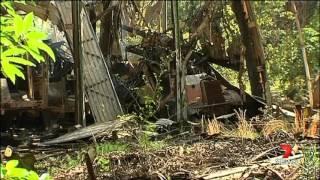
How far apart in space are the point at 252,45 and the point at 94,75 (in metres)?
3.73

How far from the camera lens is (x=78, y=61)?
1053 centimetres

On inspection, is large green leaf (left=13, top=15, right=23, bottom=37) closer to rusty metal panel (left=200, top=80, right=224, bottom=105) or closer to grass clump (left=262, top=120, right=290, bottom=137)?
grass clump (left=262, top=120, right=290, bottom=137)

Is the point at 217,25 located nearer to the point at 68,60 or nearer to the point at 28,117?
the point at 68,60

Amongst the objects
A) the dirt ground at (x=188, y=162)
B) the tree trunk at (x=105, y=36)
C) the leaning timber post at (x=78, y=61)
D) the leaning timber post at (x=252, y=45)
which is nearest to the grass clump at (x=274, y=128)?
the dirt ground at (x=188, y=162)

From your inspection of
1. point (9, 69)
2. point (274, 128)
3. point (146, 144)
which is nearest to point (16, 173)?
point (9, 69)

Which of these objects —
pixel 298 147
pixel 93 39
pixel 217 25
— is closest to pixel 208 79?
pixel 217 25

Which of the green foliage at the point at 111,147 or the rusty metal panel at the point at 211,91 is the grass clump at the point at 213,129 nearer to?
the green foliage at the point at 111,147

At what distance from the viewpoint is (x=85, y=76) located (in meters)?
11.1

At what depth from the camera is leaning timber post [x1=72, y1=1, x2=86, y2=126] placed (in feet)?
33.8

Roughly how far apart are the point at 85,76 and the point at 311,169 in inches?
272

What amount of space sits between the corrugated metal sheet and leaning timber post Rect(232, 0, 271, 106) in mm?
3352

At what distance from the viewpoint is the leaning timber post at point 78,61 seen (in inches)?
405

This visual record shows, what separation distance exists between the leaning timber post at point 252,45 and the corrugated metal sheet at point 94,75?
3352mm

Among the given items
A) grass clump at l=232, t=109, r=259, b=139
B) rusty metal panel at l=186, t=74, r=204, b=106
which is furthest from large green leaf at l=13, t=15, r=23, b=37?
rusty metal panel at l=186, t=74, r=204, b=106
